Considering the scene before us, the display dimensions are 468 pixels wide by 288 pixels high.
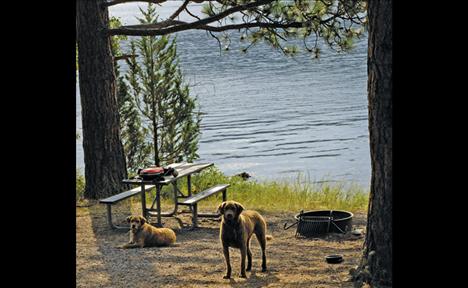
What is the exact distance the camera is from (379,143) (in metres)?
4.17

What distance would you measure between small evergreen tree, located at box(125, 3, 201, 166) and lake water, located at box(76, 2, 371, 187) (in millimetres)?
435

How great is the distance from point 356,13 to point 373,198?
158 inches

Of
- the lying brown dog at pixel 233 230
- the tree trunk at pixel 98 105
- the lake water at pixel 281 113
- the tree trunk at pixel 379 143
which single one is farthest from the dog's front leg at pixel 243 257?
the lake water at pixel 281 113

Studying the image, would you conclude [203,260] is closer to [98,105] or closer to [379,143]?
[379,143]

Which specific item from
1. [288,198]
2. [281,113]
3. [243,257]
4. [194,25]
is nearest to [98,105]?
[194,25]

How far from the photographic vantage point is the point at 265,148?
18.4 metres

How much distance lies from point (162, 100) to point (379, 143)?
28.4ft

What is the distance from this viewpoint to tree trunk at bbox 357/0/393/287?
4016mm
